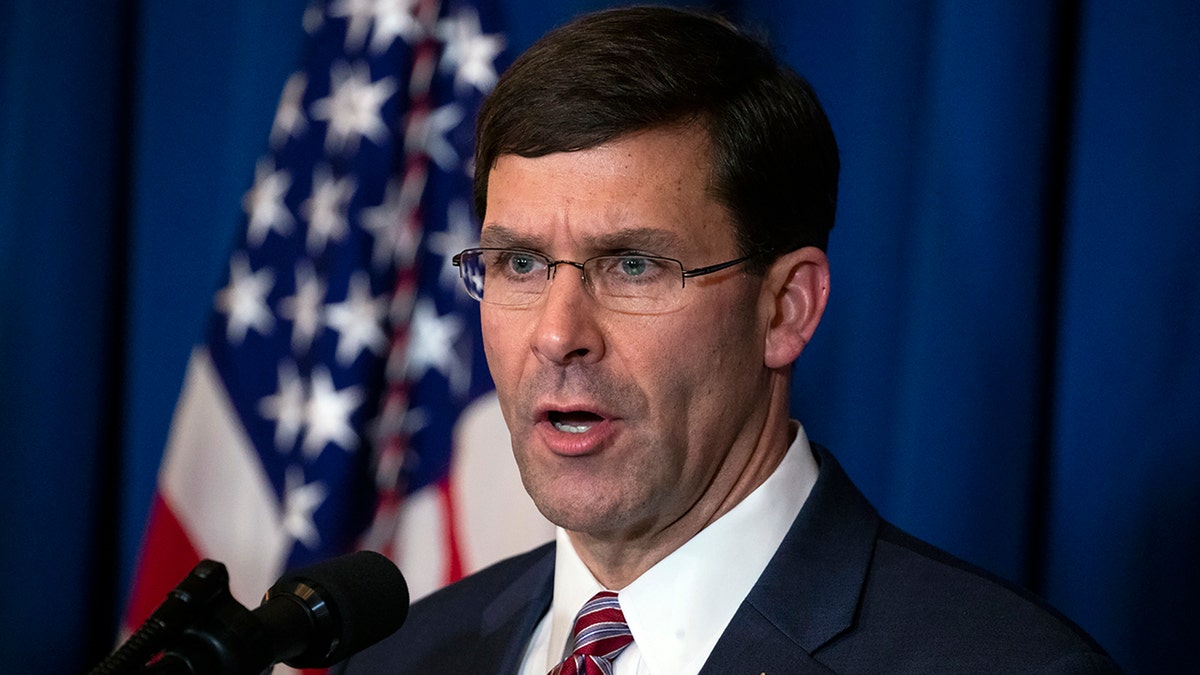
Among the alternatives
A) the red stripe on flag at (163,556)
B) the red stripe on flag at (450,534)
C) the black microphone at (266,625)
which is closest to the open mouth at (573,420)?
the black microphone at (266,625)

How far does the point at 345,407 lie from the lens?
2.89 metres

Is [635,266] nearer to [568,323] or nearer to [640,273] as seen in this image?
[640,273]

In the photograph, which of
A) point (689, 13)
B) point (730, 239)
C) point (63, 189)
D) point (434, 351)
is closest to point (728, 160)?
point (730, 239)

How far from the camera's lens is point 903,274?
268cm

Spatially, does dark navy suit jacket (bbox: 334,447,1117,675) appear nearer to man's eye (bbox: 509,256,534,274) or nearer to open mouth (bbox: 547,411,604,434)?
open mouth (bbox: 547,411,604,434)

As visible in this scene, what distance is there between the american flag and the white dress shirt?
106 centimetres

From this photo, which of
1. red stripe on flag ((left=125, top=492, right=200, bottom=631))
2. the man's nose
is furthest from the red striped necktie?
red stripe on flag ((left=125, top=492, right=200, bottom=631))

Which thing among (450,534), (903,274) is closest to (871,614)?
(903,274)

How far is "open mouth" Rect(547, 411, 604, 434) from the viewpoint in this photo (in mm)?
1710

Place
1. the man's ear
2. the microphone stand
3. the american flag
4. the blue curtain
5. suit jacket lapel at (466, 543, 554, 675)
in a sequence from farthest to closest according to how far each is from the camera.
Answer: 1. the american flag
2. the blue curtain
3. suit jacket lapel at (466, 543, 554, 675)
4. the man's ear
5. the microphone stand

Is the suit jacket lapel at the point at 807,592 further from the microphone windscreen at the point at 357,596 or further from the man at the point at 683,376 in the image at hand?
the microphone windscreen at the point at 357,596

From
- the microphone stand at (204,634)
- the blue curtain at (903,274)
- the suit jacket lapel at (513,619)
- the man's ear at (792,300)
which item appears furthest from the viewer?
the blue curtain at (903,274)

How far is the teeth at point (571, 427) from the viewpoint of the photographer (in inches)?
67.2

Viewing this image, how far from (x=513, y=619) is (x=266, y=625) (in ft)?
3.10
